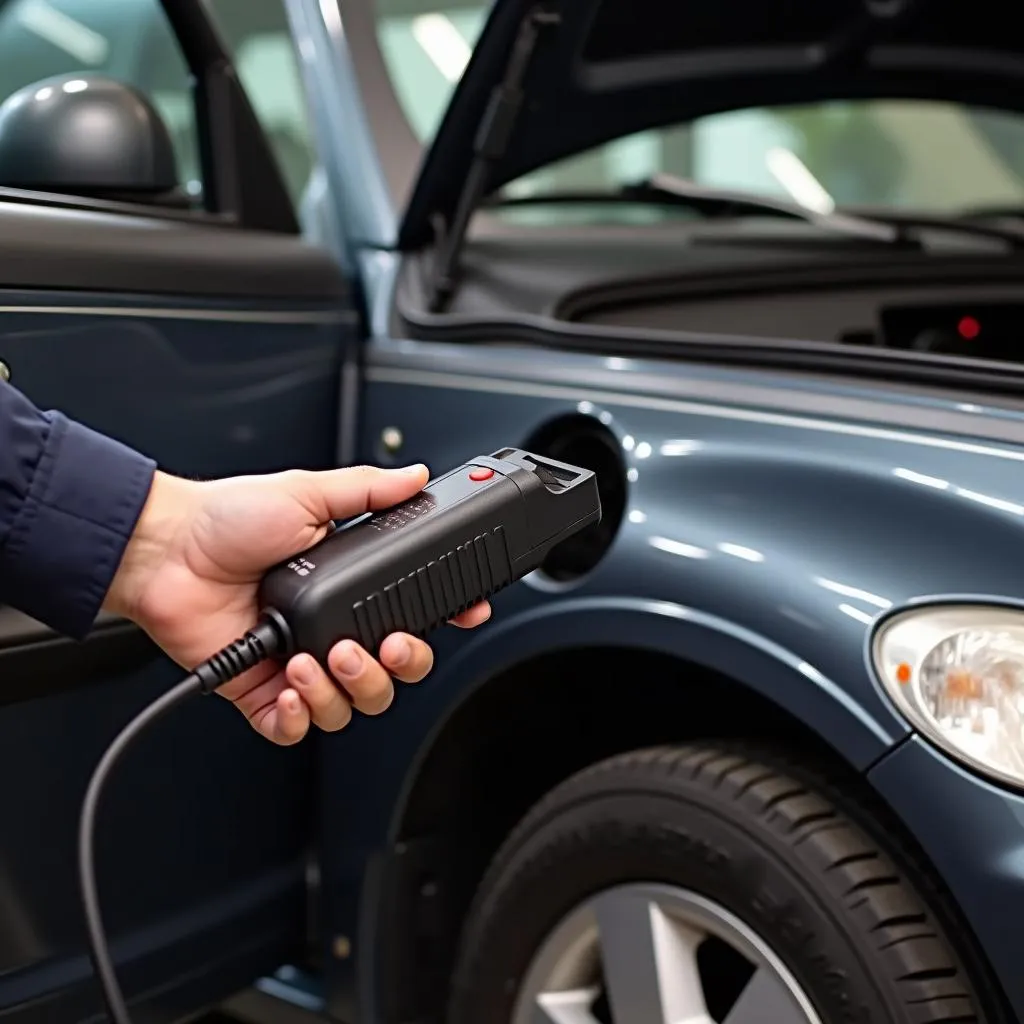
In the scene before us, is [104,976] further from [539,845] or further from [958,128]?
[958,128]

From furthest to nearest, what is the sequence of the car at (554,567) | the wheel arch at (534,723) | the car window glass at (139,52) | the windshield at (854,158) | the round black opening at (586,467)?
Answer: 1. the windshield at (854,158)
2. the car window glass at (139,52)
3. the round black opening at (586,467)
4. the wheel arch at (534,723)
5. the car at (554,567)

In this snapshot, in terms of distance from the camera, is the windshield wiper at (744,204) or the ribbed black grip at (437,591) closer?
the ribbed black grip at (437,591)

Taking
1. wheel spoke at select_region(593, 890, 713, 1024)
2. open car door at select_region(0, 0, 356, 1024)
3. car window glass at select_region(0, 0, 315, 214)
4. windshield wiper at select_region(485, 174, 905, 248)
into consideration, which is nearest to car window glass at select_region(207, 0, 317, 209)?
car window glass at select_region(0, 0, 315, 214)

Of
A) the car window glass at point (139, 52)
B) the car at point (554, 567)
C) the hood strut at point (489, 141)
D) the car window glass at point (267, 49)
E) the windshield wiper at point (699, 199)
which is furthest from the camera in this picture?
the car window glass at point (267, 49)

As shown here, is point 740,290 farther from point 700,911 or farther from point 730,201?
point 700,911

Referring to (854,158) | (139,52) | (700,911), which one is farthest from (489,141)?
(854,158)

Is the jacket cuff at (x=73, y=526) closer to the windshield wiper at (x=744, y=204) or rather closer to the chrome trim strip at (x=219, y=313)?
the chrome trim strip at (x=219, y=313)

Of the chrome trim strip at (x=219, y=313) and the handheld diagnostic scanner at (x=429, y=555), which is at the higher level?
the chrome trim strip at (x=219, y=313)

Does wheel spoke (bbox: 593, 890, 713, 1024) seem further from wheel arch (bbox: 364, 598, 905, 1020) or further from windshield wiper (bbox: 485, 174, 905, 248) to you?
windshield wiper (bbox: 485, 174, 905, 248)

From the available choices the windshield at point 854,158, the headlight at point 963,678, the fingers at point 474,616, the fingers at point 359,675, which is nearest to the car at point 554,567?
the headlight at point 963,678

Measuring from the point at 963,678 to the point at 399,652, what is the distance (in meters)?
0.39

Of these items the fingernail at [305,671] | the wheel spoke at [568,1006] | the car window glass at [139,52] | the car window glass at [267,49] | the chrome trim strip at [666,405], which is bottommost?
the wheel spoke at [568,1006]

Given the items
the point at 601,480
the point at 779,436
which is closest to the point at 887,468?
the point at 779,436

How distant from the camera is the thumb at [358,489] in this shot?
95cm
